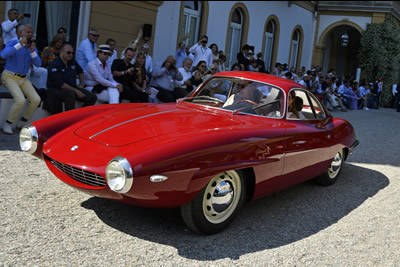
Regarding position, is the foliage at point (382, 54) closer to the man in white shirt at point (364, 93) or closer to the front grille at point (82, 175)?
the man in white shirt at point (364, 93)

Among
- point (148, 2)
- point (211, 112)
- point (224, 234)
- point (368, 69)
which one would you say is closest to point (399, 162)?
point (211, 112)

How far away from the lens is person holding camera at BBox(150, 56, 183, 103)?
959 centimetres

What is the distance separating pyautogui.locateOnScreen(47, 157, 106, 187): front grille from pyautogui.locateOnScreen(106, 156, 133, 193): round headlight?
0.49ft

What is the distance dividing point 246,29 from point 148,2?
6892 millimetres

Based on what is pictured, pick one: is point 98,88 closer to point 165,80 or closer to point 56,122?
point 165,80

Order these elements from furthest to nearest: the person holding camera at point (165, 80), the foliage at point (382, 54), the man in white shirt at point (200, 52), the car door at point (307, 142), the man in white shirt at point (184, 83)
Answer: the foliage at point (382, 54)
the man in white shirt at point (200, 52)
the man in white shirt at point (184, 83)
the person holding camera at point (165, 80)
the car door at point (307, 142)

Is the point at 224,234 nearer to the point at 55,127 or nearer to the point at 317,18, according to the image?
the point at 55,127

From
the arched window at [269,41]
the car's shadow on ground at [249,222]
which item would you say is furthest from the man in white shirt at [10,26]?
the arched window at [269,41]

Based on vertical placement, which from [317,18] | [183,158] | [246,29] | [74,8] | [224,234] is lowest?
[224,234]

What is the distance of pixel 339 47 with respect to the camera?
31.5 meters

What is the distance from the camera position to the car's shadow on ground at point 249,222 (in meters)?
3.57

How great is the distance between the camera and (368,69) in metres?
26.7

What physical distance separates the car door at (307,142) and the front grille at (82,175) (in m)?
1.86

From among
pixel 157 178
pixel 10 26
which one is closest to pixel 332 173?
pixel 157 178
